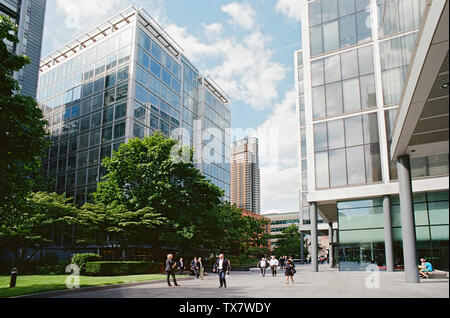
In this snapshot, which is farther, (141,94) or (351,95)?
(141,94)

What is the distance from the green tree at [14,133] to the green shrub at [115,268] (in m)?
11.3

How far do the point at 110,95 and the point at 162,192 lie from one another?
84.3ft

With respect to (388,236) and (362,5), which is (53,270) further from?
(362,5)

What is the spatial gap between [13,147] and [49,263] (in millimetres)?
24063

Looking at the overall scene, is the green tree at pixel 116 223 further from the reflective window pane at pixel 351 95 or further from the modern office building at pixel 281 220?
the modern office building at pixel 281 220

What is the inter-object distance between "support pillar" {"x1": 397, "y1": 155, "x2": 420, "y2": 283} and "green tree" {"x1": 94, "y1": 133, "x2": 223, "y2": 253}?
17.4m

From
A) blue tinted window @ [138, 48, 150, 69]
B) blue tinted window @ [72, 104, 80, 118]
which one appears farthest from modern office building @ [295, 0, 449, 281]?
blue tinted window @ [72, 104, 80, 118]

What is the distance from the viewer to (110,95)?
51688 mm

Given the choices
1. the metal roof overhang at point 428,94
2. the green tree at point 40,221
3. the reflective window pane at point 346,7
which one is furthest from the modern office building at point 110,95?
the metal roof overhang at point 428,94

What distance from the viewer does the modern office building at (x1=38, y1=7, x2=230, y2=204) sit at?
50.3m

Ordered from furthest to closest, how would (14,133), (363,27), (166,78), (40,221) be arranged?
1. (166,78)
2. (363,27)
3. (40,221)
4. (14,133)

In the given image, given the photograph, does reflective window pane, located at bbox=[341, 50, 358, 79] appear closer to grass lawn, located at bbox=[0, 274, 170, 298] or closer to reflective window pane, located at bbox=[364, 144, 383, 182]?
reflective window pane, located at bbox=[364, 144, 383, 182]

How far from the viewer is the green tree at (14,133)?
1300 centimetres

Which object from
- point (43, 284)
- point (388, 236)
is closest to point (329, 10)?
point (388, 236)
